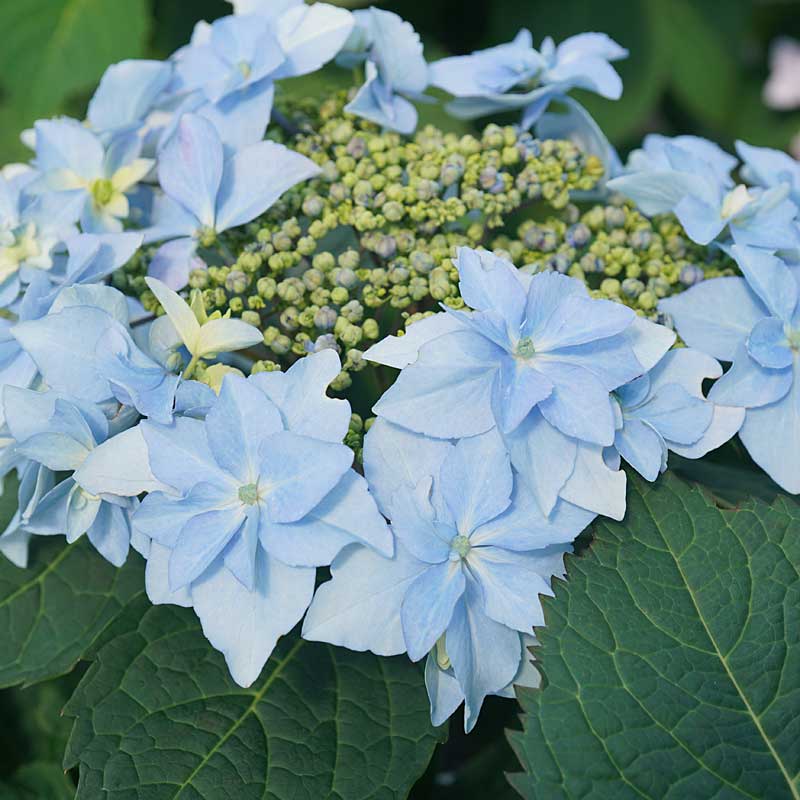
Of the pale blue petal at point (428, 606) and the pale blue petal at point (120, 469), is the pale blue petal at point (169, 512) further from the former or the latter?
the pale blue petal at point (428, 606)

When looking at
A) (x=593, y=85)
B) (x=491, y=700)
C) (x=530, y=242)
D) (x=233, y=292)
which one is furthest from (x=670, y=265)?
(x=491, y=700)

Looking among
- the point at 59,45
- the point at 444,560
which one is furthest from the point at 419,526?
the point at 59,45

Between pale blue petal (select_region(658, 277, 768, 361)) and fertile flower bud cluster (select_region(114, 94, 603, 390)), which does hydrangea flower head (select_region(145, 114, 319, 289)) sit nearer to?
fertile flower bud cluster (select_region(114, 94, 603, 390))

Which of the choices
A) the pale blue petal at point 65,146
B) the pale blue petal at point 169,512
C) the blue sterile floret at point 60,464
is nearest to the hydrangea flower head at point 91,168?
the pale blue petal at point 65,146

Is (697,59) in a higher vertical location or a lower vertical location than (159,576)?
lower

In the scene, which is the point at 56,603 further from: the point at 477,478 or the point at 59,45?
the point at 59,45
